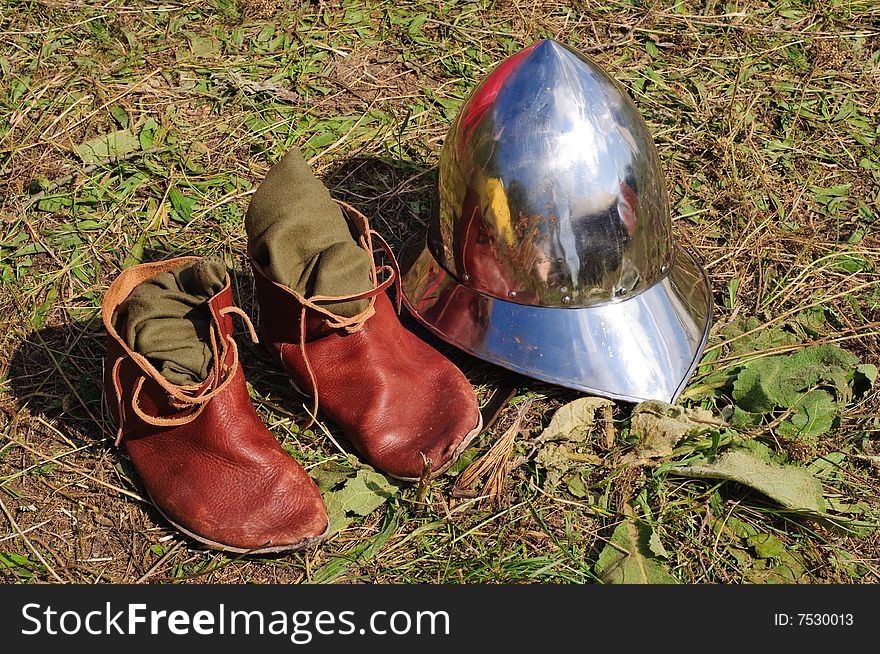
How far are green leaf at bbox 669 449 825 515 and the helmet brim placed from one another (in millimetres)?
204

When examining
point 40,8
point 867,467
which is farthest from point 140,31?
point 867,467

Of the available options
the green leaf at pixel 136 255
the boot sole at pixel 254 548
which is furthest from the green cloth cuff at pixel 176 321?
the green leaf at pixel 136 255

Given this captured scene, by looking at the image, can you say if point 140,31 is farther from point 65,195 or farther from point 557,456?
point 557,456

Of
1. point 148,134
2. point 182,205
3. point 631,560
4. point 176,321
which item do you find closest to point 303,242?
point 176,321

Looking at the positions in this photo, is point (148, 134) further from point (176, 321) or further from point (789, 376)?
point (789, 376)

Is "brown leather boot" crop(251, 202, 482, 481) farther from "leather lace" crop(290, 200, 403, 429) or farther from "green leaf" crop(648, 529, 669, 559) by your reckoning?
"green leaf" crop(648, 529, 669, 559)

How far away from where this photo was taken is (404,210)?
9.81ft

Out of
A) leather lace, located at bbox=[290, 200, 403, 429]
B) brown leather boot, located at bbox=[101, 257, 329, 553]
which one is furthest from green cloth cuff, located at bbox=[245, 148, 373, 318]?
brown leather boot, located at bbox=[101, 257, 329, 553]

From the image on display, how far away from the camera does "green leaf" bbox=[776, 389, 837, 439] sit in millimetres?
2312

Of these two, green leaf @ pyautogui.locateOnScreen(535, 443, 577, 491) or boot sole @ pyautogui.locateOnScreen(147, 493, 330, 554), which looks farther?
green leaf @ pyautogui.locateOnScreen(535, 443, 577, 491)

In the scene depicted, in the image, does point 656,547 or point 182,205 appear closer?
point 656,547

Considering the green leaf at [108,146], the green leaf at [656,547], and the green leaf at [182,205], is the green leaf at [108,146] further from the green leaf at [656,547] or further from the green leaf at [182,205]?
the green leaf at [656,547]

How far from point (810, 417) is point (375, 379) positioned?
1139mm

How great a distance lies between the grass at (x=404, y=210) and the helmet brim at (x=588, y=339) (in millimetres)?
98
